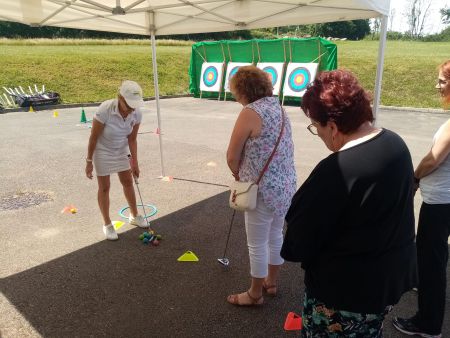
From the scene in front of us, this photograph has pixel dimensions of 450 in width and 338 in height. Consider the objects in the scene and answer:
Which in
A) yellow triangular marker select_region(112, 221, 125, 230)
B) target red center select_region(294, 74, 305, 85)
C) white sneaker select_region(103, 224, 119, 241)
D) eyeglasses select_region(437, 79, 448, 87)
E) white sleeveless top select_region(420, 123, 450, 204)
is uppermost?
eyeglasses select_region(437, 79, 448, 87)

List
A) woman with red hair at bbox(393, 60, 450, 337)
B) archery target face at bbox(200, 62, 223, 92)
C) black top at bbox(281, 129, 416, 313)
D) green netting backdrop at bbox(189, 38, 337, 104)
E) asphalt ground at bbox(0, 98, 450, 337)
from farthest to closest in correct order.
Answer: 1. archery target face at bbox(200, 62, 223, 92)
2. green netting backdrop at bbox(189, 38, 337, 104)
3. asphalt ground at bbox(0, 98, 450, 337)
4. woman with red hair at bbox(393, 60, 450, 337)
5. black top at bbox(281, 129, 416, 313)

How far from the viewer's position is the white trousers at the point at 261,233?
8.07 feet

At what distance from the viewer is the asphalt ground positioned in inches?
102

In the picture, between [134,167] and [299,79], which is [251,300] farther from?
[299,79]

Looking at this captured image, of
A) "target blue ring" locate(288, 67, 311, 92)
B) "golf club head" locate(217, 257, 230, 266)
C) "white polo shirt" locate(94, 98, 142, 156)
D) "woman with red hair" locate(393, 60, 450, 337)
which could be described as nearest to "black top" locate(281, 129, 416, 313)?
"woman with red hair" locate(393, 60, 450, 337)

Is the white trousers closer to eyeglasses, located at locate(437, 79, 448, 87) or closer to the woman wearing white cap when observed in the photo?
eyeglasses, located at locate(437, 79, 448, 87)

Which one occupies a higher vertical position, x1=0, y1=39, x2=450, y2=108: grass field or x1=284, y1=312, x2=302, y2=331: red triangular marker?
x1=0, y1=39, x2=450, y2=108: grass field

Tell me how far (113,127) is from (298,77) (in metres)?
11.0

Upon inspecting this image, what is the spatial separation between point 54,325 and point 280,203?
5.79ft

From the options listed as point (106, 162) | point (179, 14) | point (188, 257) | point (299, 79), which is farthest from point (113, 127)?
point (299, 79)

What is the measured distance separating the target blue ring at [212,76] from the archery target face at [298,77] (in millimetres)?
3133

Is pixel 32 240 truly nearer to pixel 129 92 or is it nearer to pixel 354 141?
pixel 129 92

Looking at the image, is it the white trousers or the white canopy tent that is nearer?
the white trousers

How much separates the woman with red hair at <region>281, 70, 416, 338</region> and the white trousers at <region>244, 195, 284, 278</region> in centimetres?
100
